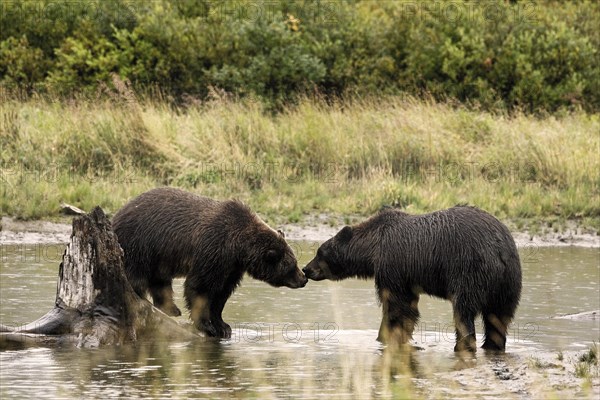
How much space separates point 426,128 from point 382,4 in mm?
13419

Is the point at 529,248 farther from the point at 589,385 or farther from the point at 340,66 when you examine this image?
the point at 340,66

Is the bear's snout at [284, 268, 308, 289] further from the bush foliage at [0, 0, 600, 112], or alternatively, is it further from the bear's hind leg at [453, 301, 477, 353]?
the bush foliage at [0, 0, 600, 112]

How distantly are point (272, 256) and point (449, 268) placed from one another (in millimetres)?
1674

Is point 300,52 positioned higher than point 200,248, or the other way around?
point 300,52

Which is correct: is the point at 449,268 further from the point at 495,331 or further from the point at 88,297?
the point at 88,297

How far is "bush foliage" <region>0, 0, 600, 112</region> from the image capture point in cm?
2538

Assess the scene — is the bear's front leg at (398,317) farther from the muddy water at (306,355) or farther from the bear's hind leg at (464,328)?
the bear's hind leg at (464,328)

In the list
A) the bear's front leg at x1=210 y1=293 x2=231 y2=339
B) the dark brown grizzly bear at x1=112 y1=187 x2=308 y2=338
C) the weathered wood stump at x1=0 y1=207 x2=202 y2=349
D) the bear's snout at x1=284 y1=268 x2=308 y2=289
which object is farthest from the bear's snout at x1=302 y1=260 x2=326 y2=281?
the weathered wood stump at x1=0 y1=207 x2=202 y2=349

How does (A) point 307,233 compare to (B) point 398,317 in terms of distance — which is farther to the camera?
(A) point 307,233

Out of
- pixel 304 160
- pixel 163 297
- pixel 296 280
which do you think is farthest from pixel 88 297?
pixel 304 160

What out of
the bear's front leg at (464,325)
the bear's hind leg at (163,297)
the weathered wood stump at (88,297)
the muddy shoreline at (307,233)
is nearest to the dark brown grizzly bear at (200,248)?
the bear's hind leg at (163,297)

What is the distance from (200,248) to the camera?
1052 cm

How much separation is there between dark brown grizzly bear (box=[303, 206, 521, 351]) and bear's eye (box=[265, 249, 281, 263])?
77 centimetres

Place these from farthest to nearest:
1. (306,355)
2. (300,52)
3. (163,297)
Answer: (300,52), (163,297), (306,355)
